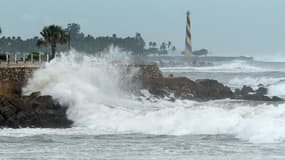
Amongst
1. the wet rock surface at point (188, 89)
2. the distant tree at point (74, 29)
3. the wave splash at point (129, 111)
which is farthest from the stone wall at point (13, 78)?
the distant tree at point (74, 29)

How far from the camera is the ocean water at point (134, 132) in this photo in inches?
750

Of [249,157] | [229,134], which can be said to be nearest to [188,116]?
[229,134]

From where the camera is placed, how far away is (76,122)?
2664 cm

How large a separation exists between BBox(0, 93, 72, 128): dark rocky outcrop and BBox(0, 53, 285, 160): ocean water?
0.55m

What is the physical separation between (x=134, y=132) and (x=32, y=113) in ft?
13.0

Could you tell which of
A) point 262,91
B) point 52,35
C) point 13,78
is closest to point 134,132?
point 13,78

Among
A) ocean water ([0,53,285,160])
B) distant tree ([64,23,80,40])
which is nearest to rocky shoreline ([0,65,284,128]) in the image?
ocean water ([0,53,285,160])

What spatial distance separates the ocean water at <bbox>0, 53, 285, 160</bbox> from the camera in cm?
1905

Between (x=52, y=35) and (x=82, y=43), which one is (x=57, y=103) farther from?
(x=82, y=43)

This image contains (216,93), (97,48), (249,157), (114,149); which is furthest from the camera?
(97,48)

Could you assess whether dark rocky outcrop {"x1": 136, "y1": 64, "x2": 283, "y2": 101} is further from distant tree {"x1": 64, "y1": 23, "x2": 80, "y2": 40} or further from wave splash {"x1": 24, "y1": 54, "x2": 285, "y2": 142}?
distant tree {"x1": 64, "y1": 23, "x2": 80, "y2": 40}

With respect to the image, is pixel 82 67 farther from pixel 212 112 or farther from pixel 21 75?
pixel 212 112

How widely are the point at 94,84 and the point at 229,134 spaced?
1312 cm

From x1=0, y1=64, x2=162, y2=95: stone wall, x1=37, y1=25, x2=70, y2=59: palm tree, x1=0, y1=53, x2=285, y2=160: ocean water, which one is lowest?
x1=0, y1=53, x2=285, y2=160: ocean water
